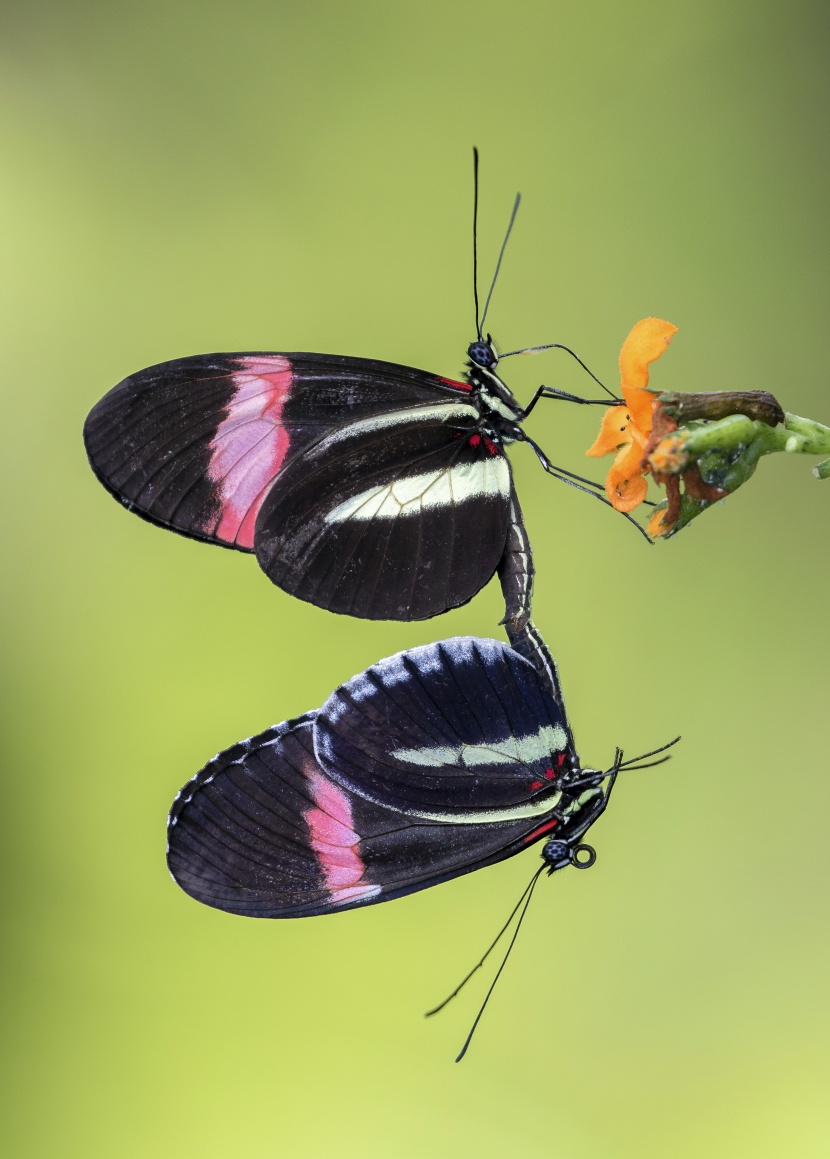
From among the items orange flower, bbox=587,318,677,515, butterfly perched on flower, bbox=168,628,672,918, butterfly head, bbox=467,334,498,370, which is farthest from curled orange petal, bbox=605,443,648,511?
butterfly head, bbox=467,334,498,370

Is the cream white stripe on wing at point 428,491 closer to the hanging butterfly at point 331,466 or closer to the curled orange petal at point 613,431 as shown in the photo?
the hanging butterfly at point 331,466

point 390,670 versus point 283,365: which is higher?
point 283,365

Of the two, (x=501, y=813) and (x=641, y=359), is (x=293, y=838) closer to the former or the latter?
(x=501, y=813)

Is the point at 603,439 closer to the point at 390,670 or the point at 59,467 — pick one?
the point at 390,670

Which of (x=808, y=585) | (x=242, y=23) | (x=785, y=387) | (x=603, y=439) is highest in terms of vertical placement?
(x=242, y=23)

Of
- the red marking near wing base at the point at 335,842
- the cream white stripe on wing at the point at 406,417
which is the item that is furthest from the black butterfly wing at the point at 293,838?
the cream white stripe on wing at the point at 406,417

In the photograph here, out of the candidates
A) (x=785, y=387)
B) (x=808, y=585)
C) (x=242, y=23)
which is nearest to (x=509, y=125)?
(x=242, y=23)
